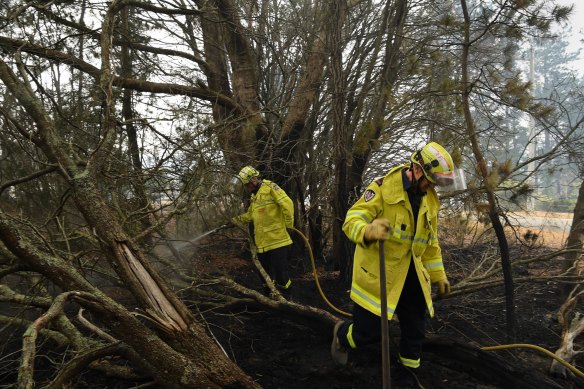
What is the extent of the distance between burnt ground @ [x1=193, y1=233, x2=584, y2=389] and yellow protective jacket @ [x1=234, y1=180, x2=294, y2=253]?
0.81 meters

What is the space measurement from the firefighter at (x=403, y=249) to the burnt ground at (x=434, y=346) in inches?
11.2

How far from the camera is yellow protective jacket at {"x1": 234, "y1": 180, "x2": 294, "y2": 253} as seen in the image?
4.93m

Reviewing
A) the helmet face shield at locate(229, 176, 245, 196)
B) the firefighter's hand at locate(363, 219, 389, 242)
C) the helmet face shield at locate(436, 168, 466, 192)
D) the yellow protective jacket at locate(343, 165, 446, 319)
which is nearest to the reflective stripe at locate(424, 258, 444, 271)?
the yellow protective jacket at locate(343, 165, 446, 319)

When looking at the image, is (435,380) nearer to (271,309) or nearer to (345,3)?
(271,309)

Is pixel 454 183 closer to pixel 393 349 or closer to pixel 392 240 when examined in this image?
pixel 392 240

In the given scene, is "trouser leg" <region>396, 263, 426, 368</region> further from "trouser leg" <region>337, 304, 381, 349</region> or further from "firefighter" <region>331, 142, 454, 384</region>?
"trouser leg" <region>337, 304, 381, 349</region>

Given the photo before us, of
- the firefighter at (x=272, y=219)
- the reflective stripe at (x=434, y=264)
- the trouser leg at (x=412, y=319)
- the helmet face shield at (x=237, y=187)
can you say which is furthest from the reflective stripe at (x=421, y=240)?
the helmet face shield at (x=237, y=187)

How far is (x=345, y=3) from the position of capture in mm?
4625

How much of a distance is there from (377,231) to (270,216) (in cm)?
278

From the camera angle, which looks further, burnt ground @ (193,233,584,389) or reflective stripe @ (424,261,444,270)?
reflective stripe @ (424,261,444,270)

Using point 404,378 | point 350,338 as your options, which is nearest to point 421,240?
point 350,338

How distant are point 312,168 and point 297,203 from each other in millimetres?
619

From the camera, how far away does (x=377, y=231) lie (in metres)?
2.33

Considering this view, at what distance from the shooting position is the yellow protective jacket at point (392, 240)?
2729mm
